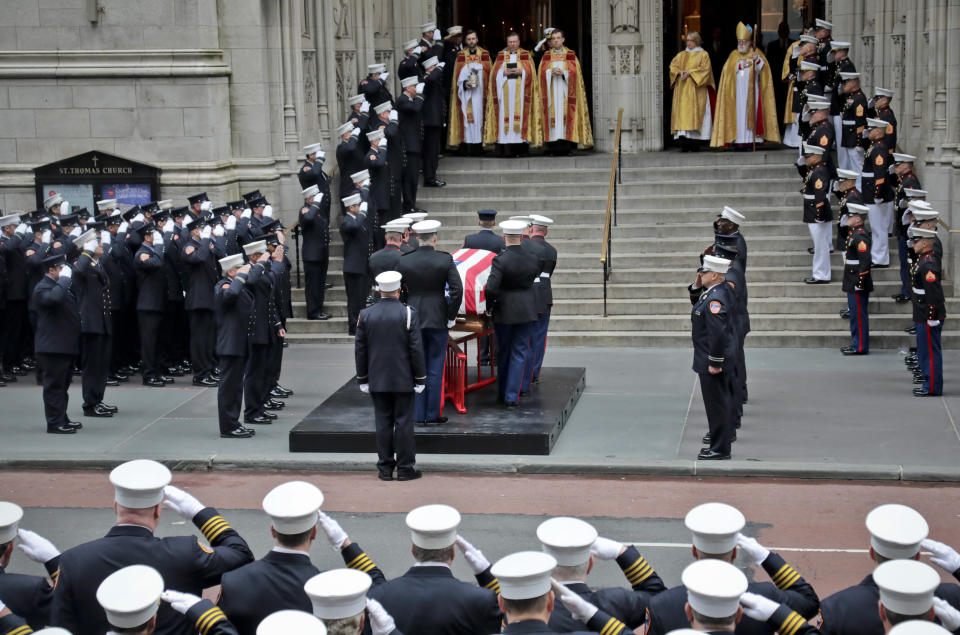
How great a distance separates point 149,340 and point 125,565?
404 inches

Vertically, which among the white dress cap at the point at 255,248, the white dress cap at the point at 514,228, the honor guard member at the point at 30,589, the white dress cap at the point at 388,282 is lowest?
the honor guard member at the point at 30,589

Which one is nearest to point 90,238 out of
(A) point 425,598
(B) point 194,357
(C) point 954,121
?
(B) point 194,357

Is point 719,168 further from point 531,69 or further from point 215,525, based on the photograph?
point 215,525

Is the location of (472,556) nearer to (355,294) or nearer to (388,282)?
(388,282)

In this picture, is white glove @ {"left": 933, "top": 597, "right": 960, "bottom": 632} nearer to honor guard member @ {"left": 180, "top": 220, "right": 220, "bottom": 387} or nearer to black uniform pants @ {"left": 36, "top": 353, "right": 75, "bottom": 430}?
black uniform pants @ {"left": 36, "top": 353, "right": 75, "bottom": 430}

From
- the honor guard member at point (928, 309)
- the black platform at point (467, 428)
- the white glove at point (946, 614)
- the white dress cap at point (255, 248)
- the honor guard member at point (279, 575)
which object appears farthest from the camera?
the honor guard member at point (928, 309)

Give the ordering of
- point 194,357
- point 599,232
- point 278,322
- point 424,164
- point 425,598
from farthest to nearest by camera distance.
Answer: point 424,164 < point 599,232 < point 194,357 < point 278,322 < point 425,598

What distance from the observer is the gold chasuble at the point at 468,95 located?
22438mm

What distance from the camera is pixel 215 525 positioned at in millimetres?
6238

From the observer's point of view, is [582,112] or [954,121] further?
[582,112]

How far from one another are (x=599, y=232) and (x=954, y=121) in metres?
5.23

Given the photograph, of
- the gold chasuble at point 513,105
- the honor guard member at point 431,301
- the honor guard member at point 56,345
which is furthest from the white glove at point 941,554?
the gold chasuble at point 513,105

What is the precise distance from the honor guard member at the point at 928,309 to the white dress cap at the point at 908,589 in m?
9.66

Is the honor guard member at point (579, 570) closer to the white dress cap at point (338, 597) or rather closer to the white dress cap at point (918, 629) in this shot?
the white dress cap at point (338, 597)
